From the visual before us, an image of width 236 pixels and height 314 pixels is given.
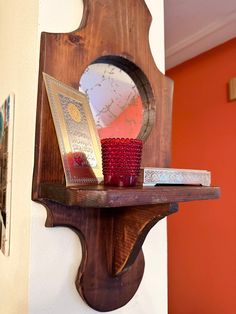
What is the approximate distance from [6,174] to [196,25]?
1.18 m

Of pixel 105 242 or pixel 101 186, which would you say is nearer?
pixel 101 186

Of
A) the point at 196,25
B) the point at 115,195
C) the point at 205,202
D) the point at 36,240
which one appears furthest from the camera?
the point at 205,202

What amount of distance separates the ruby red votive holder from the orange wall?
1169mm

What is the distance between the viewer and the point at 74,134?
533 millimetres

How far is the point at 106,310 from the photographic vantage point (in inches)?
24.1

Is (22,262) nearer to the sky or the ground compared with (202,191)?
nearer to the ground

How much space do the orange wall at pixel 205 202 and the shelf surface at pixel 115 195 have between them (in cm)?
112

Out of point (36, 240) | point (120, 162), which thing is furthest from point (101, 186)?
point (36, 240)

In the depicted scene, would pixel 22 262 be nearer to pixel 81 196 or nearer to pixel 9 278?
pixel 9 278

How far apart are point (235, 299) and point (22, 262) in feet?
4.23

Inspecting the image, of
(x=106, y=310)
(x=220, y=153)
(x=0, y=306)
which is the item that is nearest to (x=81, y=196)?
(x=106, y=310)

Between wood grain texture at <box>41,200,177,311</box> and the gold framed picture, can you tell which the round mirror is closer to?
the gold framed picture

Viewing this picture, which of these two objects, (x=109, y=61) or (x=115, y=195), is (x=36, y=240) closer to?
(x=115, y=195)

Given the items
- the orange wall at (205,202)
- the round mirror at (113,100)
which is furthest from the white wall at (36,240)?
the orange wall at (205,202)
